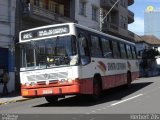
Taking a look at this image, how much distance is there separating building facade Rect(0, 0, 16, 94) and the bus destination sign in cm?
1070

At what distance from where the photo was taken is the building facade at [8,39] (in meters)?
27.4

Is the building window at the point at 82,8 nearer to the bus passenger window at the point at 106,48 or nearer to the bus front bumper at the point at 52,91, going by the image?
the bus passenger window at the point at 106,48

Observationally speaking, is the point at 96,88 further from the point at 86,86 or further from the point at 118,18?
the point at 118,18

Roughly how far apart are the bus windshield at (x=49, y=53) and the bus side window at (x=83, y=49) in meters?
0.42

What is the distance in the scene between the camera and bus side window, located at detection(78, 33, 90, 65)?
1595 cm

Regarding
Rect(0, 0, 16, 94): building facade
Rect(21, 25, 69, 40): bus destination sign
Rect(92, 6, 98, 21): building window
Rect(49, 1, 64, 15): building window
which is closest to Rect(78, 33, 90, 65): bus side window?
Rect(21, 25, 69, 40): bus destination sign

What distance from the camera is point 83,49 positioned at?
53.1ft

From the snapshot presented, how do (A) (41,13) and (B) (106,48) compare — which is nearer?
(B) (106,48)

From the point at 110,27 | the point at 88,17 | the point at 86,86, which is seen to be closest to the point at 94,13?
the point at 88,17

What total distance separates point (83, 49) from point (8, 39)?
41.5 ft

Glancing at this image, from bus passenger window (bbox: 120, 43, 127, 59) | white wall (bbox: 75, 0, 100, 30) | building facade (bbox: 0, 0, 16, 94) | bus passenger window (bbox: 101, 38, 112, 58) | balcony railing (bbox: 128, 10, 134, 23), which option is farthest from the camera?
balcony railing (bbox: 128, 10, 134, 23)

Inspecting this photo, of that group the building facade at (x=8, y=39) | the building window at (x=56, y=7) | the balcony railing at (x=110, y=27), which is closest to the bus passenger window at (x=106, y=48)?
the building facade at (x=8, y=39)

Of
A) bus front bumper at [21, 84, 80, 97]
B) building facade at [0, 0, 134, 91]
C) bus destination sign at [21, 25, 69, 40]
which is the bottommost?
bus front bumper at [21, 84, 80, 97]

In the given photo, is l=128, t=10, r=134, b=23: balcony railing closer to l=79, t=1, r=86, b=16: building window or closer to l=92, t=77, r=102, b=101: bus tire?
l=79, t=1, r=86, b=16: building window
